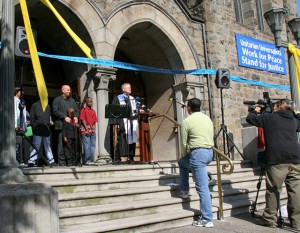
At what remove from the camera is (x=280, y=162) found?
202 inches

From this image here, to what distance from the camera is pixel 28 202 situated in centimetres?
Answer: 379

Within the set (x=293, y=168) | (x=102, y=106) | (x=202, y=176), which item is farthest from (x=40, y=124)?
(x=293, y=168)

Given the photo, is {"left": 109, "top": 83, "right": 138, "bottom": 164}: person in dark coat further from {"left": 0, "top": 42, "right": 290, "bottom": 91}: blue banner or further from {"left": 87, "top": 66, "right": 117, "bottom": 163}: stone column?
{"left": 0, "top": 42, "right": 290, "bottom": 91}: blue banner

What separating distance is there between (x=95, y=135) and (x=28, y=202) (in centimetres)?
431

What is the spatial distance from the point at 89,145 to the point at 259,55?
7.68 metres

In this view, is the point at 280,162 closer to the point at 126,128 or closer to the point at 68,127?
the point at 126,128

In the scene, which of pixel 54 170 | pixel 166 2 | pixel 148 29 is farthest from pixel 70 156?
pixel 166 2

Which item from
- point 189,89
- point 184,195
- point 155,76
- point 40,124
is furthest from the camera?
point 155,76

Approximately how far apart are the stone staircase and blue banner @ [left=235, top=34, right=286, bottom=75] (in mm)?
6553

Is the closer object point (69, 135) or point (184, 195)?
point (184, 195)

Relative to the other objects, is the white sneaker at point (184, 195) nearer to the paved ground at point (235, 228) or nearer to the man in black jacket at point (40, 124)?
the paved ground at point (235, 228)

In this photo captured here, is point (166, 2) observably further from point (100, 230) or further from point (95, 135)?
point (100, 230)

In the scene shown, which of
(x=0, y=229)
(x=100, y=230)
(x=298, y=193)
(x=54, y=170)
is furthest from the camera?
(x=54, y=170)

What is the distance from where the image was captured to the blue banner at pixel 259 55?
12484mm
